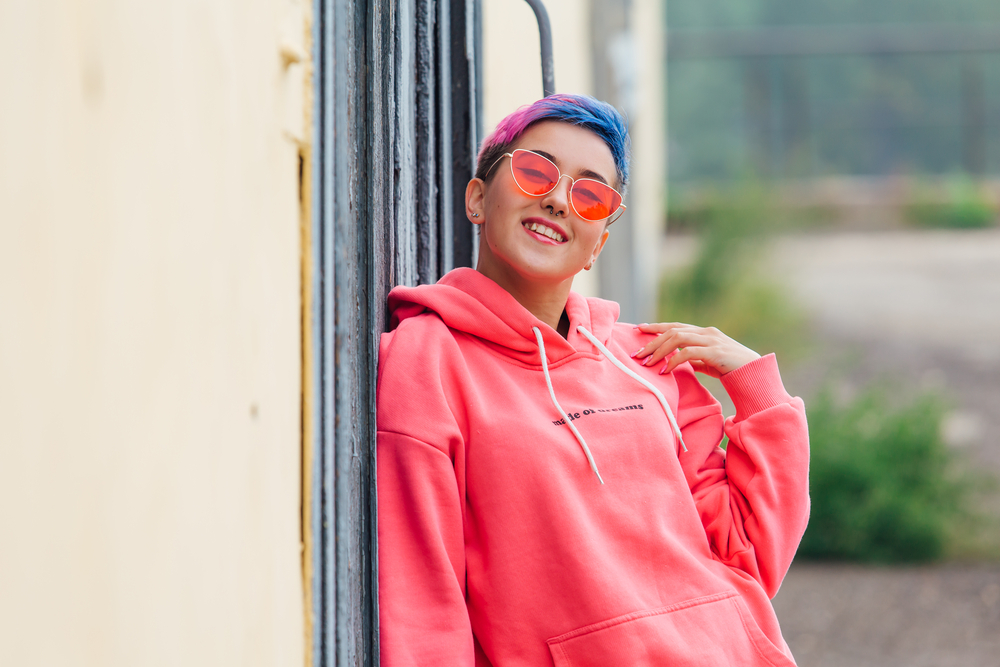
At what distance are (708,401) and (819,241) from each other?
41.4 ft

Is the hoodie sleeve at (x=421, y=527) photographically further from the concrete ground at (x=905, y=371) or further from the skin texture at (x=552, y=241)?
the concrete ground at (x=905, y=371)

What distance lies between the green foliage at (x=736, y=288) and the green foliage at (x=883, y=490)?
258 cm

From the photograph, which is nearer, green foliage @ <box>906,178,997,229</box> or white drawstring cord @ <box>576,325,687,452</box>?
white drawstring cord @ <box>576,325,687,452</box>

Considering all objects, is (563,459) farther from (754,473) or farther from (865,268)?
(865,268)

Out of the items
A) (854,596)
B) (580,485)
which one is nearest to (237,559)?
(580,485)

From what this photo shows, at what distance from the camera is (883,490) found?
6.16 meters

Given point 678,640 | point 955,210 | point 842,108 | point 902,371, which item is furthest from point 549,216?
point 842,108

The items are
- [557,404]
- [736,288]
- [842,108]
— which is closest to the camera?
[557,404]

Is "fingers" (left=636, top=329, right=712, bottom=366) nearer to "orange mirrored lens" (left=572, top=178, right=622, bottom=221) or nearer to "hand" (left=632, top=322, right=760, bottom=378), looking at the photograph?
"hand" (left=632, top=322, right=760, bottom=378)

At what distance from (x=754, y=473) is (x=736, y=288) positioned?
347 inches

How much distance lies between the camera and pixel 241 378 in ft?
3.03

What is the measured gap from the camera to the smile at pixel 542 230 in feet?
5.04

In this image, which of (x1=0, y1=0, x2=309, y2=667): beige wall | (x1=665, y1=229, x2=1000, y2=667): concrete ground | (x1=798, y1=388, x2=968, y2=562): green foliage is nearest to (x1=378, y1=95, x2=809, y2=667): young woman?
(x1=0, y1=0, x2=309, y2=667): beige wall

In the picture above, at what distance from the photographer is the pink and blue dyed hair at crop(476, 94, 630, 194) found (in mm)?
1562
